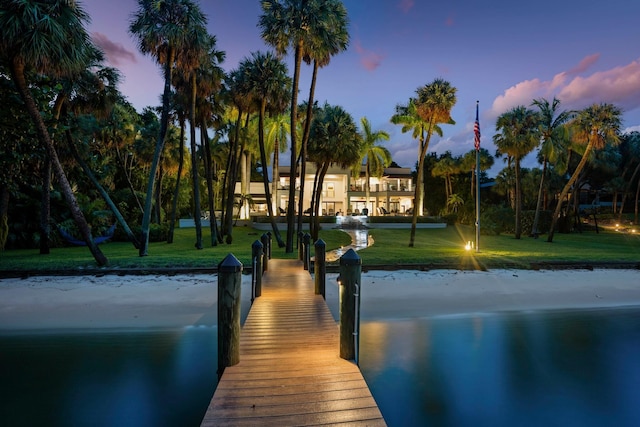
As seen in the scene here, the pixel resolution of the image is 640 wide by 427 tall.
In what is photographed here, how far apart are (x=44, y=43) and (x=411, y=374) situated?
14.4 meters

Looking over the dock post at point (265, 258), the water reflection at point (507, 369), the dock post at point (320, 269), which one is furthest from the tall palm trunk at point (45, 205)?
the water reflection at point (507, 369)

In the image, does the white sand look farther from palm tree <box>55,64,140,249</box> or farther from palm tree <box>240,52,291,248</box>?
palm tree <box>240,52,291,248</box>

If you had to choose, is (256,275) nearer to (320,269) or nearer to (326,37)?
(320,269)

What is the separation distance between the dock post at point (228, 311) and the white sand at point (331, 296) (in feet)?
14.7

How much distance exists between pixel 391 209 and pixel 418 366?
158 ft

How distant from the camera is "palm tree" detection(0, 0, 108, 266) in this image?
11.9 m

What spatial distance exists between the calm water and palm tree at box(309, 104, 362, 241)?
55.7 feet

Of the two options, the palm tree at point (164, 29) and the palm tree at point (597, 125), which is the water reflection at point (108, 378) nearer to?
the palm tree at point (164, 29)

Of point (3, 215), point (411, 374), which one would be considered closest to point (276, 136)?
point (3, 215)

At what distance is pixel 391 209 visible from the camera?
54.7 metres

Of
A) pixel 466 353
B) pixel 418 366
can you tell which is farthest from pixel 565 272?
pixel 418 366

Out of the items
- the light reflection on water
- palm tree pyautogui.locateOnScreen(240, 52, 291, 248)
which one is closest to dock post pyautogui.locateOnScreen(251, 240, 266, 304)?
the light reflection on water

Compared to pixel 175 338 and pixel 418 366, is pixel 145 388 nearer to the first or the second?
pixel 175 338

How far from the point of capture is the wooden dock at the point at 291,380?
12.2 feet
